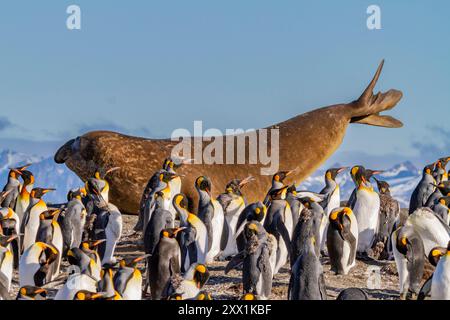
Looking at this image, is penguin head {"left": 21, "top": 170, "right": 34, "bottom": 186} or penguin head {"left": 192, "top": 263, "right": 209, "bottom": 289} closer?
penguin head {"left": 192, "top": 263, "right": 209, "bottom": 289}

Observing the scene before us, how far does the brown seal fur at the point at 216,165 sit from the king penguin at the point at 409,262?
Answer: 757 centimetres

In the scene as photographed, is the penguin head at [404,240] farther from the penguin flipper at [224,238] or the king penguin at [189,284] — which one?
the penguin flipper at [224,238]

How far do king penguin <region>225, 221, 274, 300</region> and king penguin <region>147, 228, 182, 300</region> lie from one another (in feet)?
2.46

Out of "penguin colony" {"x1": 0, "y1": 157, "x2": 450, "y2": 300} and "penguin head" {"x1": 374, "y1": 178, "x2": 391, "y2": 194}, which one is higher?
"penguin head" {"x1": 374, "y1": 178, "x2": 391, "y2": 194}

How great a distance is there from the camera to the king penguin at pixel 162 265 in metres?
13.2

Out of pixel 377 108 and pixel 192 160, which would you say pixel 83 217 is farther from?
pixel 377 108

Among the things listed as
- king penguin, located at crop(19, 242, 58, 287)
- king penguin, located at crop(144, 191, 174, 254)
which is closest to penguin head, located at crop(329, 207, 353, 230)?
king penguin, located at crop(144, 191, 174, 254)

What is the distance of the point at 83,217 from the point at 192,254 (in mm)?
2452

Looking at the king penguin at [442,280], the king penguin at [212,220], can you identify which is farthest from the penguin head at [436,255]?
the king penguin at [212,220]

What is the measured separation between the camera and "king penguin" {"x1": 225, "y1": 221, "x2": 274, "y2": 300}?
12859 mm

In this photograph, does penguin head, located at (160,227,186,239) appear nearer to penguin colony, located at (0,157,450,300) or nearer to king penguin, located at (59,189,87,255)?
penguin colony, located at (0,157,450,300)

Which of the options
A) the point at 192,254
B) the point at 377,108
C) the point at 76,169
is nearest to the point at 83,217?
the point at 192,254

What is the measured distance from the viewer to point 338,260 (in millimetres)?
15031

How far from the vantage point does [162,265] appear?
Answer: 13.3 meters
